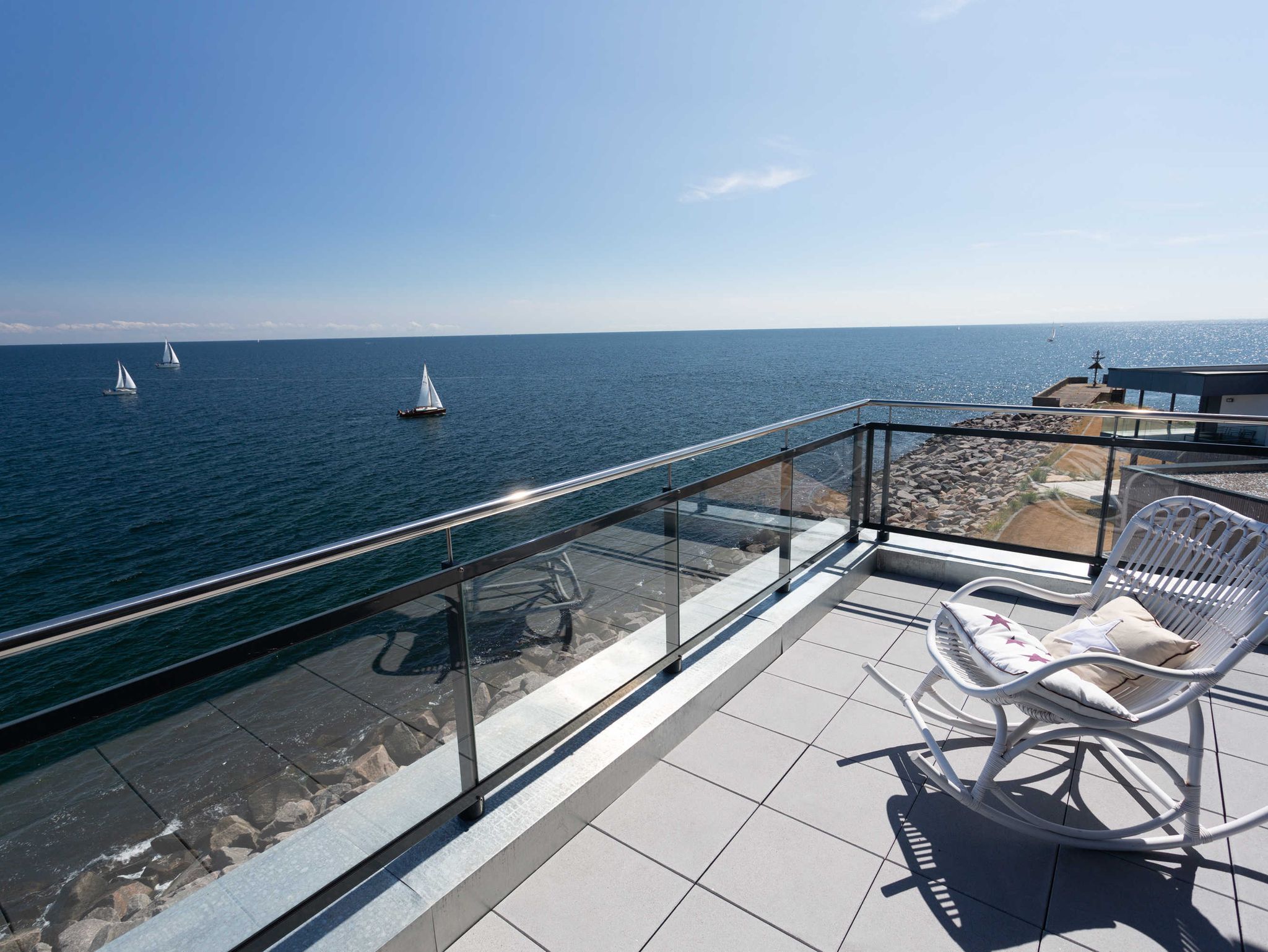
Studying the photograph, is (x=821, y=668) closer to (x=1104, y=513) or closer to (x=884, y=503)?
(x=884, y=503)

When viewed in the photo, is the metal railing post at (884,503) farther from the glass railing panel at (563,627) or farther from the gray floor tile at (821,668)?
the glass railing panel at (563,627)

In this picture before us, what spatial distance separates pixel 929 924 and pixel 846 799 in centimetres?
51

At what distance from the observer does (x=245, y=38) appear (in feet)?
70.0

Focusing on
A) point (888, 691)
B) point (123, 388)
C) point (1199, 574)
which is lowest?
point (123, 388)

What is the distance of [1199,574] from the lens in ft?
7.91

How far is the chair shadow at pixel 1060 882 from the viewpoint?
175cm

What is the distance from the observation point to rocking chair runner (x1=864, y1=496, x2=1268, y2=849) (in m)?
1.90

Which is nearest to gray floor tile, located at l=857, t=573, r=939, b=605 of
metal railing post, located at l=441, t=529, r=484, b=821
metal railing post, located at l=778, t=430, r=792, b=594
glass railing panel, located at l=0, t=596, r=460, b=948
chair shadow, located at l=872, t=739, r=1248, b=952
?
metal railing post, located at l=778, t=430, r=792, b=594

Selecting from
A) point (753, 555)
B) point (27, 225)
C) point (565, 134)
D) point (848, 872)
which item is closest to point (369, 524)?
point (565, 134)

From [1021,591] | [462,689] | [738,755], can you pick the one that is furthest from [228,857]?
[1021,591]

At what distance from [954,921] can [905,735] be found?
88 cm

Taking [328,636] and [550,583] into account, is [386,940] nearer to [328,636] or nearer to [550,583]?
[328,636]

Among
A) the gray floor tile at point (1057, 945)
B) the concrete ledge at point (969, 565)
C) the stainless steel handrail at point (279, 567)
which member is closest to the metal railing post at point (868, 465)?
the concrete ledge at point (969, 565)

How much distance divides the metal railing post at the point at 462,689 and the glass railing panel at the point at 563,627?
Answer: 0.08 feet
